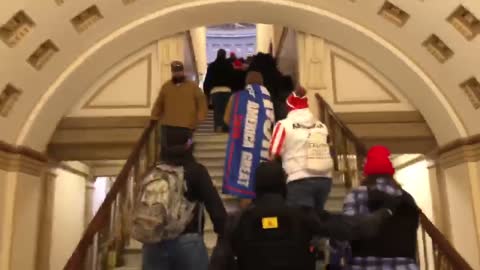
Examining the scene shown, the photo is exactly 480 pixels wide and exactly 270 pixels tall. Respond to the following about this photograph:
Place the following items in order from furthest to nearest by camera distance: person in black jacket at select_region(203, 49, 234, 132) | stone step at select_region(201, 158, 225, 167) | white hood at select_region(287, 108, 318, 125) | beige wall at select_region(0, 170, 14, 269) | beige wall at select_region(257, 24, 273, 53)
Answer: beige wall at select_region(257, 24, 273, 53)
person in black jacket at select_region(203, 49, 234, 132)
stone step at select_region(201, 158, 225, 167)
beige wall at select_region(0, 170, 14, 269)
white hood at select_region(287, 108, 318, 125)

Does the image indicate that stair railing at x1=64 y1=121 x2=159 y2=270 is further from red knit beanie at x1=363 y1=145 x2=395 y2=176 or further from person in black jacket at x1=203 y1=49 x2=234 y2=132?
person in black jacket at x1=203 y1=49 x2=234 y2=132

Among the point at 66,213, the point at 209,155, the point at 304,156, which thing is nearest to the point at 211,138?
the point at 209,155

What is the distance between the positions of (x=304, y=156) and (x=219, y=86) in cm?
459

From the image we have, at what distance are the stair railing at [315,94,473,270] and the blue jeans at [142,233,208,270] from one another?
1.86 metres

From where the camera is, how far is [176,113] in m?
5.95

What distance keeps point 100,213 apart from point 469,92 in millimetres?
5733

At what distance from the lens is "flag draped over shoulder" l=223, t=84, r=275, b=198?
18.0 feet

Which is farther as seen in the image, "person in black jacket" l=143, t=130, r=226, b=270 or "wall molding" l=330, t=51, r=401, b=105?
"wall molding" l=330, t=51, r=401, b=105

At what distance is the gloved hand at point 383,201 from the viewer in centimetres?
303

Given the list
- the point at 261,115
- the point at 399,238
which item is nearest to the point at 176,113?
the point at 261,115

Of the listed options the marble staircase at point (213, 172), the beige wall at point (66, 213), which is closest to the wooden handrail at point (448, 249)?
the marble staircase at point (213, 172)

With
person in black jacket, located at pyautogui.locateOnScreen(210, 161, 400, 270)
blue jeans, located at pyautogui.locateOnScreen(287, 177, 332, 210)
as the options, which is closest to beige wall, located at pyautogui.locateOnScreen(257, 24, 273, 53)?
blue jeans, located at pyautogui.locateOnScreen(287, 177, 332, 210)

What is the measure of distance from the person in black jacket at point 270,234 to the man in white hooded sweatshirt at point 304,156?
1.23 m

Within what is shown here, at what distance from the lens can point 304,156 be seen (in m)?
A: 4.09
